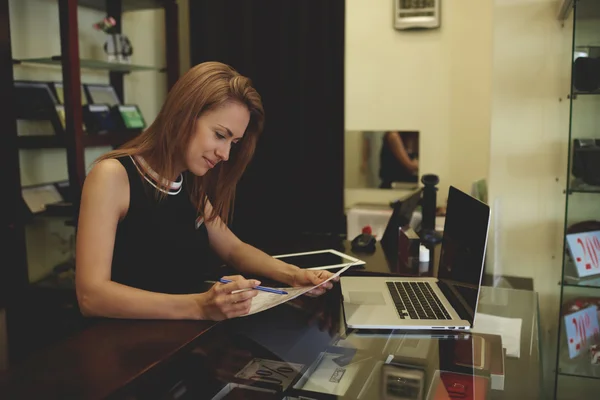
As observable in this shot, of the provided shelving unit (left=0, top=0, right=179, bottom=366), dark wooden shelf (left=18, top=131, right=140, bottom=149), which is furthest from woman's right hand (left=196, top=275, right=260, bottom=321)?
dark wooden shelf (left=18, top=131, right=140, bottom=149)

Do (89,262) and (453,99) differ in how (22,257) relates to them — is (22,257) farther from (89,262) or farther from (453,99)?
(453,99)

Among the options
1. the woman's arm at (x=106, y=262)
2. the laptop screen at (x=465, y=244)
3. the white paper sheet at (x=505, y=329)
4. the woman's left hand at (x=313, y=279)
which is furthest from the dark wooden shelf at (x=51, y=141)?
the white paper sheet at (x=505, y=329)

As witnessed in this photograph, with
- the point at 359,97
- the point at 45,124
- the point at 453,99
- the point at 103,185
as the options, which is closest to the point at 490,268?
the point at 453,99

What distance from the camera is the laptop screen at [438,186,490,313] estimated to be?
140 centimetres

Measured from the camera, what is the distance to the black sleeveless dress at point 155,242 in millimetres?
1568

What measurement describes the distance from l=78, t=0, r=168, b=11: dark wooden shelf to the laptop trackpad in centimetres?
264

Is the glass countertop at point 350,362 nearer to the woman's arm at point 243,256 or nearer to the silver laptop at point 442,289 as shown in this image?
the silver laptop at point 442,289

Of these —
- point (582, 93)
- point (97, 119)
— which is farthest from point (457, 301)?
point (97, 119)

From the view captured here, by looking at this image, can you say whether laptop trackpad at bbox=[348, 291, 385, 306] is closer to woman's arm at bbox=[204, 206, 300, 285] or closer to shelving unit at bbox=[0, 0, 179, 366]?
woman's arm at bbox=[204, 206, 300, 285]

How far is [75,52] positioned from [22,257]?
3.38 ft

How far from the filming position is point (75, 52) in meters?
2.89

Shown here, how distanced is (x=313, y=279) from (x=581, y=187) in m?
1.20

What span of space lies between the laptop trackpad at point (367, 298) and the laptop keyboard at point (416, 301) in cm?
4

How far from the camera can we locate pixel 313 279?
1.66 m
